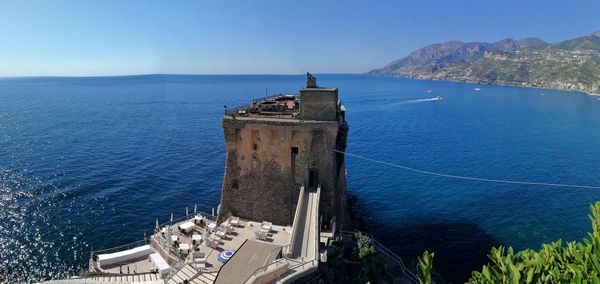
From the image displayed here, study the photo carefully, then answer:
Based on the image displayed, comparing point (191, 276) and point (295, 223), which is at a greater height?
point (295, 223)

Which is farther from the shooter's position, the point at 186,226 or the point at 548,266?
the point at 186,226

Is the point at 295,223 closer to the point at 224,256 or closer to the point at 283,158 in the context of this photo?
the point at 224,256

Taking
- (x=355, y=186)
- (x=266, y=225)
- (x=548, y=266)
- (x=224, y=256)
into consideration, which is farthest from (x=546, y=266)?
(x=355, y=186)

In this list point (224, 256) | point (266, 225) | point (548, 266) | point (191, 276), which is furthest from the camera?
point (266, 225)

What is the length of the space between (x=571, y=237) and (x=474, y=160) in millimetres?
32160

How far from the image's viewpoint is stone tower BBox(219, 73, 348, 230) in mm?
31219

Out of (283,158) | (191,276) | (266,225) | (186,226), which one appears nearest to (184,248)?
(186,226)

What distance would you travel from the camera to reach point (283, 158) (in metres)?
32.5

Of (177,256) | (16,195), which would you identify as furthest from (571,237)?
(16,195)

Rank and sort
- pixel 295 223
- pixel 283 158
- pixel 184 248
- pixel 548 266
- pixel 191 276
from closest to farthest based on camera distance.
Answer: pixel 548 266
pixel 191 276
pixel 295 223
pixel 184 248
pixel 283 158

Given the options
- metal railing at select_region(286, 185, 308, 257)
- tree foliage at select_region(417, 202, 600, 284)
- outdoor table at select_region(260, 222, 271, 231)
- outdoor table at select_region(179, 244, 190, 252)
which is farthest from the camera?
outdoor table at select_region(260, 222, 271, 231)

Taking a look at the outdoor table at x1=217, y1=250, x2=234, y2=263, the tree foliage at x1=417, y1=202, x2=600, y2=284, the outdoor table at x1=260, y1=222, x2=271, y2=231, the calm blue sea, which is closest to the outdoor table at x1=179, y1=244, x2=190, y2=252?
the outdoor table at x1=217, y1=250, x2=234, y2=263

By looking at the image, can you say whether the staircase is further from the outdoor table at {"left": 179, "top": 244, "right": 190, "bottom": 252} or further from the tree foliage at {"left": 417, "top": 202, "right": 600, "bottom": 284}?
the tree foliage at {"left": 417, "top": 202, "right": 600, "bottom": 284}

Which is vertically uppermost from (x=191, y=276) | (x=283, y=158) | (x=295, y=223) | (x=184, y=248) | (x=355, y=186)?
(x=283, y=158)
